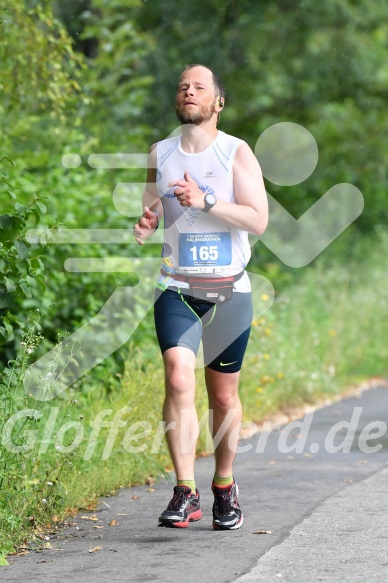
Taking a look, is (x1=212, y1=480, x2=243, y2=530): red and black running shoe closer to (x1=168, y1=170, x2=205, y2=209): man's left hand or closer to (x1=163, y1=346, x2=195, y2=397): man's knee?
(x1=163, y1=346, x2=195, y2=397): man's knee

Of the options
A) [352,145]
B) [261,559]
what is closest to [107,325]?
[261,559]

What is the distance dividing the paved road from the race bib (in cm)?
129

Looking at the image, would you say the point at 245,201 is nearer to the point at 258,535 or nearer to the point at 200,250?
the point at 200,250

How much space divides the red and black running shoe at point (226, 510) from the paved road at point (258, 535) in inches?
2.1

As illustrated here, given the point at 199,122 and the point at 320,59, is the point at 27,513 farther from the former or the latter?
the point at 320,59

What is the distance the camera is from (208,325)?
5.86 metres

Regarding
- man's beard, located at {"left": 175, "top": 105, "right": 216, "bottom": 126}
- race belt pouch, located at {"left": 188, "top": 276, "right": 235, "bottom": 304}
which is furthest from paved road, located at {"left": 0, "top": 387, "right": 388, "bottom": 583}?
man's beard, located at {"left": 175, "top": 105, "right": 216, "bottom": 126}

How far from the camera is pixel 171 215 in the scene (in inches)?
228

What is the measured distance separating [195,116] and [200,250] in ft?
2.08

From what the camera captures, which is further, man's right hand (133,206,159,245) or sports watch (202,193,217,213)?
man's right hand (133,206,159,245)

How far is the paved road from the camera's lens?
4961mm

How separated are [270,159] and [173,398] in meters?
14.5

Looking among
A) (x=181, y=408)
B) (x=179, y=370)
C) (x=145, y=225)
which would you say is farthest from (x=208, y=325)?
(x=145, y=225)

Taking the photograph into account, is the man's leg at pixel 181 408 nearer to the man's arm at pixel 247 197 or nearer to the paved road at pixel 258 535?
the paved road at pixel 258 535
